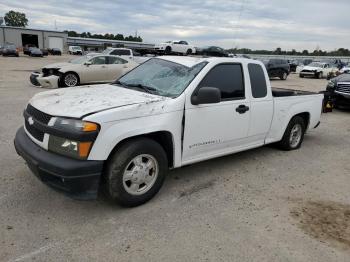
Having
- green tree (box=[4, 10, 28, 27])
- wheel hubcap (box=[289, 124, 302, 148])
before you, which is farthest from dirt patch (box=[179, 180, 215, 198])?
green tree (box=[4, 10, 28, 27])

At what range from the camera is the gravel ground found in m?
3.23

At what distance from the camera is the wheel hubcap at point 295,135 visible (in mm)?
6571

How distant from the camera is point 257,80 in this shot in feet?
17.8

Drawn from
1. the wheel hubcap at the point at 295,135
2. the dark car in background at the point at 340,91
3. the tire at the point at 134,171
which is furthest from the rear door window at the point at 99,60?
the tire at the point at 134,171

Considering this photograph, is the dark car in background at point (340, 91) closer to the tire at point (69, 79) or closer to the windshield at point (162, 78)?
the windshield at point (162, 78)

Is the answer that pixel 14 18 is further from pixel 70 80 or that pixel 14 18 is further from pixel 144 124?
pixel 144 124

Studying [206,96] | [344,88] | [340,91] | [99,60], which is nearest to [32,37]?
[99,60]

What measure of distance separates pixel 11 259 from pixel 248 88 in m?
3.76

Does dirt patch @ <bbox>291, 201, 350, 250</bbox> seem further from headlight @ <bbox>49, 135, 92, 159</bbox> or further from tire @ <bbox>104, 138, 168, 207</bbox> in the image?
headlight @ <bbox>49, 135, 92, 159</bbox>

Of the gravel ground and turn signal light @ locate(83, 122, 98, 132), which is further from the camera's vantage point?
turn signal light @ locate(83, 122, 98, 132)

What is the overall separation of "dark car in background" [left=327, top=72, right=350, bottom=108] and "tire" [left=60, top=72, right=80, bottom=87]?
985 cm

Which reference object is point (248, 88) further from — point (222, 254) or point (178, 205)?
point (222, 254)

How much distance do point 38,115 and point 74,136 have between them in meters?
0.74

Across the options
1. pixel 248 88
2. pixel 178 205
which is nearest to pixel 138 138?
pixel 178 205
